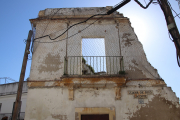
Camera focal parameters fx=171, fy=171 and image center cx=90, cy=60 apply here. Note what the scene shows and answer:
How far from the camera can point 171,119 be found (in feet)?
20.3

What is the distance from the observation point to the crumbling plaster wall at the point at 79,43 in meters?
7.04

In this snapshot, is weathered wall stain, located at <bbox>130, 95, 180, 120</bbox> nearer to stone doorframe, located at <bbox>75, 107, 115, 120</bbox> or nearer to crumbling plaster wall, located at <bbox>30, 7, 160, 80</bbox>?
stone doorframe, located at <bbox>75, 107, 115, 120</bbox>

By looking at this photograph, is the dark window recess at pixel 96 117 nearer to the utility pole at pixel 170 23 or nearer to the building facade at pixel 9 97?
the utility pole at pixel 170 23

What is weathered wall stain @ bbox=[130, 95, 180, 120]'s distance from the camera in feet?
20.5

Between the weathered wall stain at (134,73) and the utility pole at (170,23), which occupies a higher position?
the utility pole at (170,23)

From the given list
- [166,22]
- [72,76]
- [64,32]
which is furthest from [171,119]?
[64,32]

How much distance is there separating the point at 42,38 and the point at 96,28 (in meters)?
2.51

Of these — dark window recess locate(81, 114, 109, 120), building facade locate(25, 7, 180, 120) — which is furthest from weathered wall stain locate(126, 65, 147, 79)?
dark window recess locate(81, 114, 109, 120)

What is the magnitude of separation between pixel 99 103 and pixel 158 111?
7.20ft

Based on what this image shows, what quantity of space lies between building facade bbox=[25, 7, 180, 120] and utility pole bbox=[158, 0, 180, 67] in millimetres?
2221

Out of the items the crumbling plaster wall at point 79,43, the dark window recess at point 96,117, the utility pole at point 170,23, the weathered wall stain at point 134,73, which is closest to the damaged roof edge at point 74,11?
the crumbling plaster wall at point 79,43

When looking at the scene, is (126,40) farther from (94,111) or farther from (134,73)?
(94,111)

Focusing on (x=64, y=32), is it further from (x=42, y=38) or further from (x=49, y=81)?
(x=49, y=81)

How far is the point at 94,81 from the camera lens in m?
6.42
